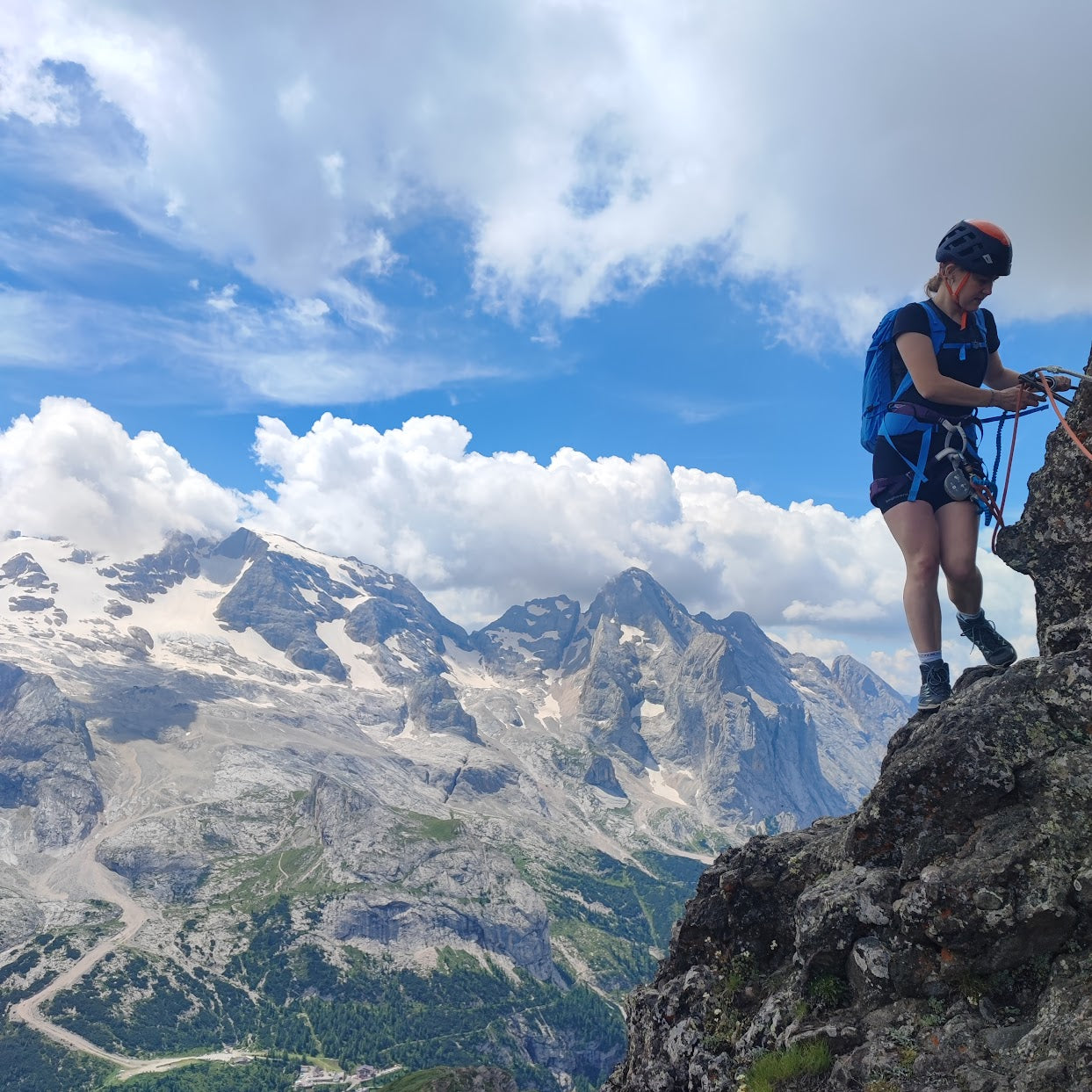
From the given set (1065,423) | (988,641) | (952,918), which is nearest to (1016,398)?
(1065,423)

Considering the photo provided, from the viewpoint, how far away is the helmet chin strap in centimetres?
1179

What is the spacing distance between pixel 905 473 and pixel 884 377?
5.19ft

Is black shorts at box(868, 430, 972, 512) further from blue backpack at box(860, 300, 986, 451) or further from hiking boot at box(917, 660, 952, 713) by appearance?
hiking boot at box(917, 660, 952, 713)

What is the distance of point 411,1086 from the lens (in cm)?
12462

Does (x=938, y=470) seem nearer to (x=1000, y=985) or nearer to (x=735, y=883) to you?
(x=1000, y=985)

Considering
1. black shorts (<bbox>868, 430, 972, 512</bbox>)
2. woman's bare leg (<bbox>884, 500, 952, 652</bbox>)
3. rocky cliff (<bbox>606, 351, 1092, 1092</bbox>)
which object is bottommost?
rocky cliff (<bbox>606, 351, 1092, 1092</bbox>)

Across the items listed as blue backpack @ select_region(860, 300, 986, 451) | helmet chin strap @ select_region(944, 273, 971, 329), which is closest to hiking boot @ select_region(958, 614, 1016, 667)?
blue backpack @ select_region(860, 300, 986, 451)

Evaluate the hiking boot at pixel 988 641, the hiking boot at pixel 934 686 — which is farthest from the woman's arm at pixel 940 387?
the hiking boot at pixel 934 686

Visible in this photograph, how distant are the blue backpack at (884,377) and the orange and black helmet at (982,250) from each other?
751 millimetres

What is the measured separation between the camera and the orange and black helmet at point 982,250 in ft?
38.0

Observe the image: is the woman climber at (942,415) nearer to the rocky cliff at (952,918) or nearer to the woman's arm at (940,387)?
the woman's arm at (940,387)

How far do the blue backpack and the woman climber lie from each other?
1.0 inches

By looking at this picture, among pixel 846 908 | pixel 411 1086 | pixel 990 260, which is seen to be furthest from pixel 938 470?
pixel 411 1086

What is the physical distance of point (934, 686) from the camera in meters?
13.0
